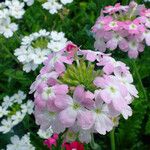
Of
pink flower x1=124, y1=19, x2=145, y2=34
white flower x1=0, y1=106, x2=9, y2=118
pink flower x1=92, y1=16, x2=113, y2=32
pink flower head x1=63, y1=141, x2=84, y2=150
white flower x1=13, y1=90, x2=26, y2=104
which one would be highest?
pink flower x1=124, y1=19, x2=145, y2=34

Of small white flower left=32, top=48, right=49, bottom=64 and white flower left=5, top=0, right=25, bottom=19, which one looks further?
white flower left=5, top=0, right=25, bottom=19

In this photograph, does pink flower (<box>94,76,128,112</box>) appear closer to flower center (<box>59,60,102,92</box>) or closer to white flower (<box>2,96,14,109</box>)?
flower center (<box>59,60,102,92</box>)

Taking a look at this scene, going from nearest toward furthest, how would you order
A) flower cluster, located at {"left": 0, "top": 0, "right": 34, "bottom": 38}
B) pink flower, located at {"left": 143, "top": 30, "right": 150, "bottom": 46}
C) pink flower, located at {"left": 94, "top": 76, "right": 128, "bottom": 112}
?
pink flower, located at {"left": 94, "top": 76, "right": 128, "bottom": 112} < pink flower, located at {"left": 143, "top": 30, "right": 150, "bottom": 46} < flower cluster, located at {"left": 0, "top": 0, "right": 34, "bottom": 38}

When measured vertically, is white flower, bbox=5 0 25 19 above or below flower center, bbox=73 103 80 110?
below

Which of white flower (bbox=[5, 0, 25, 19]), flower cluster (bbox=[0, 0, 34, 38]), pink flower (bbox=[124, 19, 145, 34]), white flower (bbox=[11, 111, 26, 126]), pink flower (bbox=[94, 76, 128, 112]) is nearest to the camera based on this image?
pink flower (bbox=[94, 76, 128, 112])

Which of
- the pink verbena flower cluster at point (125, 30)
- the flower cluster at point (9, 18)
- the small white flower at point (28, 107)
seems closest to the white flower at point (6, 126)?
the small white flower at point (28, 107)

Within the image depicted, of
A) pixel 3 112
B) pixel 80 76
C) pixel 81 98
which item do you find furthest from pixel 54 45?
pixel 81 98

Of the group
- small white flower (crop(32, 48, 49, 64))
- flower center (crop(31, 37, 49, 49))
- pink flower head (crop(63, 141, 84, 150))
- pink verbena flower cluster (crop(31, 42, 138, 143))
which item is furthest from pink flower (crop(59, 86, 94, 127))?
flower center (crop(31, 37, 49, 49))

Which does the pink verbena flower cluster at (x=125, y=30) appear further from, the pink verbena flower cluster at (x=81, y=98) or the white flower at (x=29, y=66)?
the white flower at (x=29, y=66)
